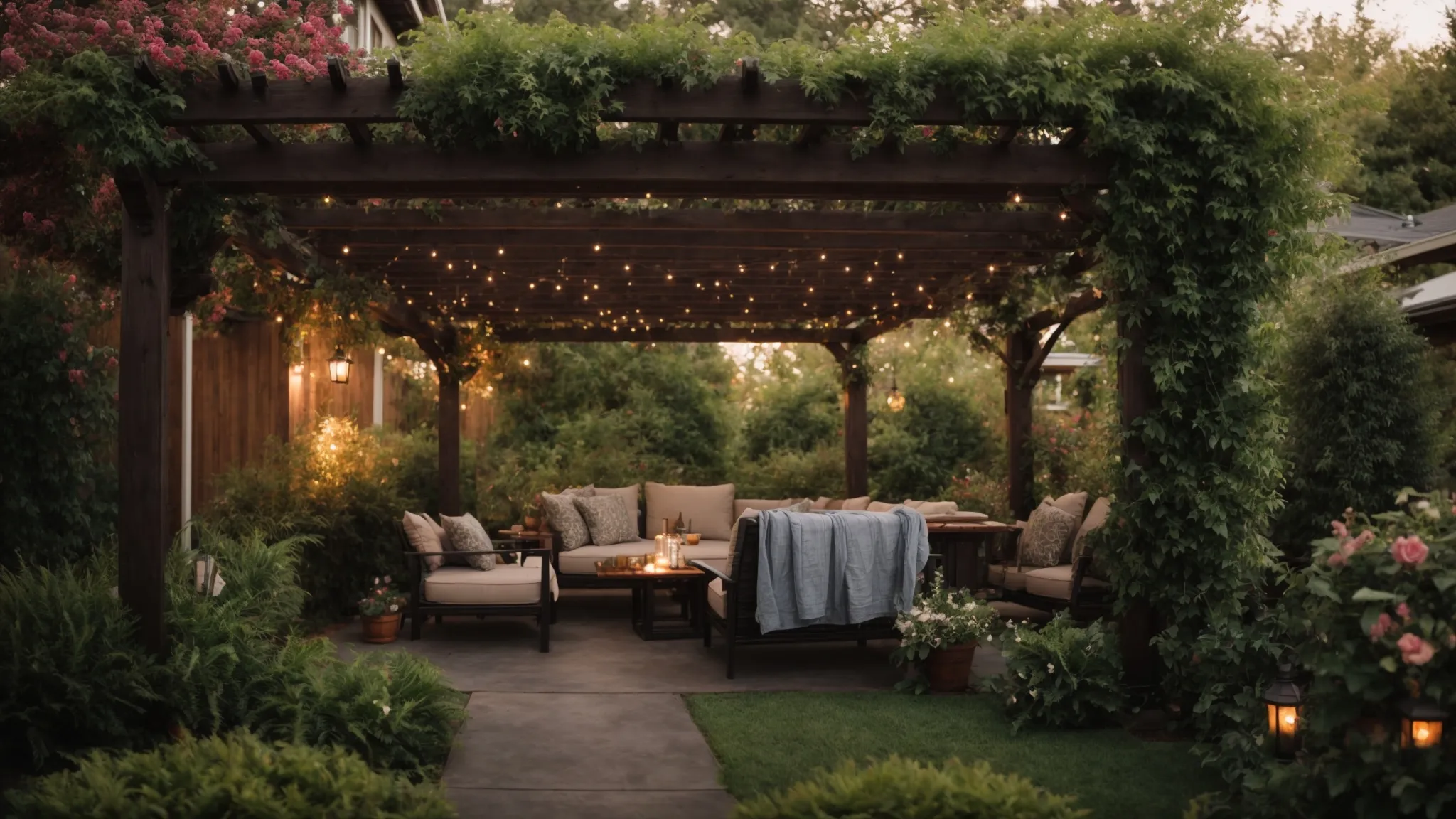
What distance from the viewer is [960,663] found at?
22.7 ft

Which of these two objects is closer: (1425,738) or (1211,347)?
(1425,738)

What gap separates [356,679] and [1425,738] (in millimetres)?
4095

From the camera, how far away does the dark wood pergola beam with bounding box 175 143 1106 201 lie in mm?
5500

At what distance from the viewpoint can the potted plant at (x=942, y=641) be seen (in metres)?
6.88

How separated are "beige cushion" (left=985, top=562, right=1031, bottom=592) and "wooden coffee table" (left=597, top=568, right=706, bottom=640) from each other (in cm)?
242

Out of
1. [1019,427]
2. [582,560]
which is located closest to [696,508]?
[582,560]

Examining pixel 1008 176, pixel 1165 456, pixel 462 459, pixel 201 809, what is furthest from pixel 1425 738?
pixel 462 459

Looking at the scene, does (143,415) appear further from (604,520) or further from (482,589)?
(604,520)

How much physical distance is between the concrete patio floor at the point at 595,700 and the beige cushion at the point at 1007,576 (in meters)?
1.24

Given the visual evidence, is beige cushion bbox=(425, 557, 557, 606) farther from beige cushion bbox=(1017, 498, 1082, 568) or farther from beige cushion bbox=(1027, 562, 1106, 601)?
beige cushion bbox=(1017, 498, 1082, 568)

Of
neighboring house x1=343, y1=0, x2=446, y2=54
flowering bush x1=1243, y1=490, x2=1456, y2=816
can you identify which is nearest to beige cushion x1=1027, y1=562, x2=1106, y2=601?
flowering bush x1=1243, y1=490, x2=1456, y2=816

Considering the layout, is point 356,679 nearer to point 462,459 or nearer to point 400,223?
point 400,223

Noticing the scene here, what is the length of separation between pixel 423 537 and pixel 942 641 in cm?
388

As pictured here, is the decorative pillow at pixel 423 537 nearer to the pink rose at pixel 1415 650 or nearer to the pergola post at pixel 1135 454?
the pergola post at pixel 1135 454
